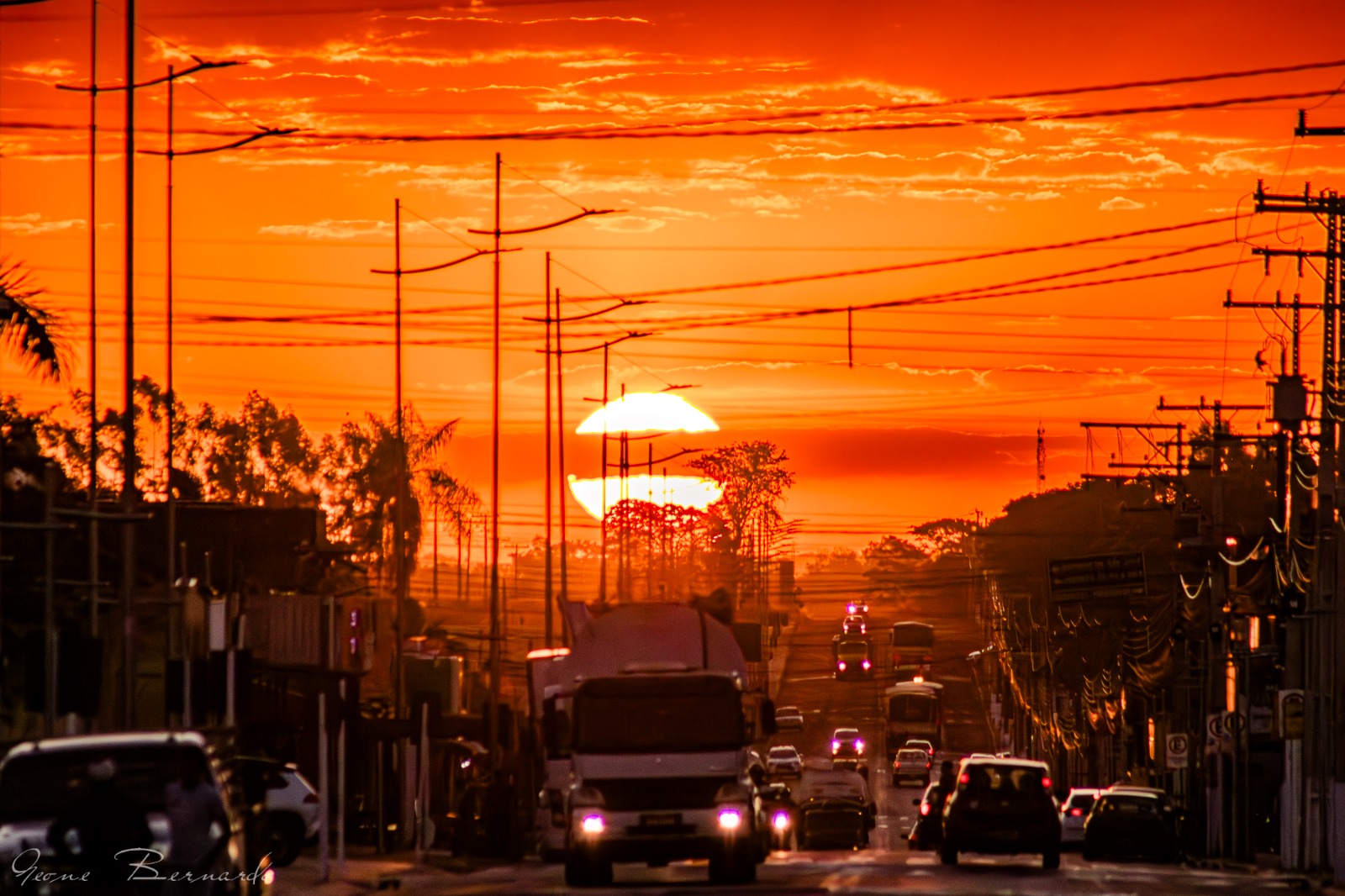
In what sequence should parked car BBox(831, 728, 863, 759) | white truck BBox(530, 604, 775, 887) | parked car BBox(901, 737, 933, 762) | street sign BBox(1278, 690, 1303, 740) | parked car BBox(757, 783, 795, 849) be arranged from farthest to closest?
1. parked car BBox(831, 728, 863, 759)
2. parked car BBox(901, 737, 933, 762)
3. parked car BBox(757, 783, 795, 849)
4. street sign BBox(1278, 690, 1303, 740)
5. white truck BBox(530, 604, 775, 887)

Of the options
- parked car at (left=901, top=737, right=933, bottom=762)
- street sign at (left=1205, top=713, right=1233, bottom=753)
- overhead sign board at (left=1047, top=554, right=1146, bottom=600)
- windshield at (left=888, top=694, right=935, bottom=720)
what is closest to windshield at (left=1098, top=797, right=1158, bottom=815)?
street sign at (left=1205, top=713, right=1233, bottom=753)

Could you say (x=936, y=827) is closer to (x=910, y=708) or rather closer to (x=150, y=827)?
(x=150, y=827)

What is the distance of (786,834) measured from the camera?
4988cm

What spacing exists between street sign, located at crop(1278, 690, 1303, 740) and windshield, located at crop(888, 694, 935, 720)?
82.0 meters

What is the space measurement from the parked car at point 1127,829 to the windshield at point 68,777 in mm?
26144

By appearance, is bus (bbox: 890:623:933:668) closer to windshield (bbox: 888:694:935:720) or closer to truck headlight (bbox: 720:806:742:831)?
windshield (bbox: 888:694:935:720)

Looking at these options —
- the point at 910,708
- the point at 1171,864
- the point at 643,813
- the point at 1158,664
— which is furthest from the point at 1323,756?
the point at 910,708

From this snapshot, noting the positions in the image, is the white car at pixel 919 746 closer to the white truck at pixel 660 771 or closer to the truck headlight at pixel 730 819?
the white truck at pixel 660 771

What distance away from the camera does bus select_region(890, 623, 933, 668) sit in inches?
5817

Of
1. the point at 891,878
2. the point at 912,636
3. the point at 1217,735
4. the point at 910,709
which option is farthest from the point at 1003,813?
the point at 912,636

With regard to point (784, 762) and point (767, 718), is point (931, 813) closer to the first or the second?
point (767, 718)

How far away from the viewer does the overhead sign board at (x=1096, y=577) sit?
240ft

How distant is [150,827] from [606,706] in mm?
11170

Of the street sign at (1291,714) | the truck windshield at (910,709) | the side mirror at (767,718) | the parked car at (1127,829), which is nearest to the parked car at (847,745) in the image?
the truck windshield at (910,709)
